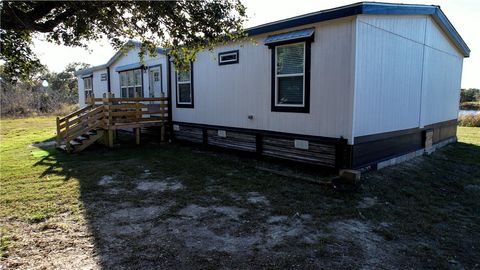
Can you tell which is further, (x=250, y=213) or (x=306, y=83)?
(x=306, y=83)

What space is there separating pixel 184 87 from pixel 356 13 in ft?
18.4

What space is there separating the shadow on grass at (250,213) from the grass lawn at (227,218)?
15 millimetres

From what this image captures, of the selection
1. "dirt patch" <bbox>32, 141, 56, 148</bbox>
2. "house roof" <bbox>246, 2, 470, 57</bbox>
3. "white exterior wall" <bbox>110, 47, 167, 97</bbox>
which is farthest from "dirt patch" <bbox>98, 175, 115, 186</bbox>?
"dirt patch" <bbox>32, 141, 56, 148</bbox>

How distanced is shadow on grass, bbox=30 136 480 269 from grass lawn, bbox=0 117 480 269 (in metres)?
0.01

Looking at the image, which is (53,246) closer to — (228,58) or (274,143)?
(274,143)

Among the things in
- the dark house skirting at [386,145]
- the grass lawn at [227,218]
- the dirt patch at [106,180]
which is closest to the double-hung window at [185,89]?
the grass lawn at [227,218]

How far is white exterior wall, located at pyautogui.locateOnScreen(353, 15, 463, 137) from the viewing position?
5996 mm

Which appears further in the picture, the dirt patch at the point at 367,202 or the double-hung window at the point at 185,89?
the double-hung window at the point at 185,89

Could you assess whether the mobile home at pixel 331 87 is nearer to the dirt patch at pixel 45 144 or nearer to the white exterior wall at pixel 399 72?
the white exterior wall at pixel 399 72

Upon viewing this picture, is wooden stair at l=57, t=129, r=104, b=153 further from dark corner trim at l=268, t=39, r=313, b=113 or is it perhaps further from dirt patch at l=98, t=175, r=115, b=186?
dark corner trim at l=268, t=39, r=313, b=113

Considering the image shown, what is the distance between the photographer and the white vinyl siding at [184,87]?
9603 mm

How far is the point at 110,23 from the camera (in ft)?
17.6

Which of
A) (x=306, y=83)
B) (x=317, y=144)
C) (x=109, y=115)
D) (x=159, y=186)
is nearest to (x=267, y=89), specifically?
(x=306, y=83)

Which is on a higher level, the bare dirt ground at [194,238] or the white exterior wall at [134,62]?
the white exterior wall at [134,62]
